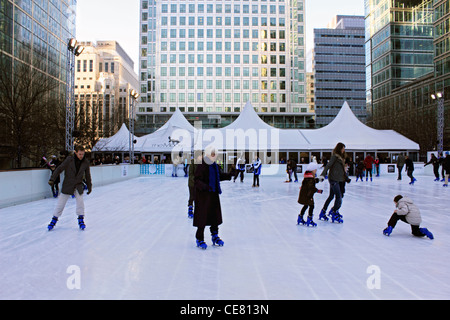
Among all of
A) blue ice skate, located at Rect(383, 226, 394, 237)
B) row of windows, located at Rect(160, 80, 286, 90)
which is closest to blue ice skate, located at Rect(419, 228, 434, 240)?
blue ice skate, located at Rect(383, 226, 394, 237)

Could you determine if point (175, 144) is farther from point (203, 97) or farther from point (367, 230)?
point (203, 97)

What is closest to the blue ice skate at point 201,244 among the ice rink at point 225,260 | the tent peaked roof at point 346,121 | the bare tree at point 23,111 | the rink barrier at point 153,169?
the ice rink at point 225,260

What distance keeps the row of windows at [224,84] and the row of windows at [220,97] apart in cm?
141

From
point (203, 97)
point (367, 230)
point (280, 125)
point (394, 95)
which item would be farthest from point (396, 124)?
point (367, 230)

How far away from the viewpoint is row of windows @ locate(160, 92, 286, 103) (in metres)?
70.2

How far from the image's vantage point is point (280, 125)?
212 ft

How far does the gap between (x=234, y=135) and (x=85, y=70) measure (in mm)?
146625

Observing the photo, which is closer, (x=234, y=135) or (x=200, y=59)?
(x=234, y=135)

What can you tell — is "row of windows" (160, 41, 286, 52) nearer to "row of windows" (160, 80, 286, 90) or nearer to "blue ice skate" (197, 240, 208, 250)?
"row of windows" (160, 80, 286, 90)

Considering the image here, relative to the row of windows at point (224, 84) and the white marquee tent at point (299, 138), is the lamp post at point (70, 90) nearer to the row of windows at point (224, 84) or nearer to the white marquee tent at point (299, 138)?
the white marquee tent at point (299, 138)

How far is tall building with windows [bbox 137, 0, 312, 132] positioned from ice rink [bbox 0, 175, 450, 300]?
62.2 m

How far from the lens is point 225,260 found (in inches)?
181

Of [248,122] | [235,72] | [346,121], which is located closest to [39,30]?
[235,72]

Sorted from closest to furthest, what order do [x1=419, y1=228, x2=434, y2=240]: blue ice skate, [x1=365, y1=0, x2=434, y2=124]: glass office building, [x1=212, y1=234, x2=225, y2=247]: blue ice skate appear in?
1. [x1=212, y1=234, x2=225, y2=247]: blue ice skate
2. [x1=419, y1=228, x2=434, y2=240]: blue ice skate
3. [x1=365, y1=0, x2=434, y2=124]: glass office building
